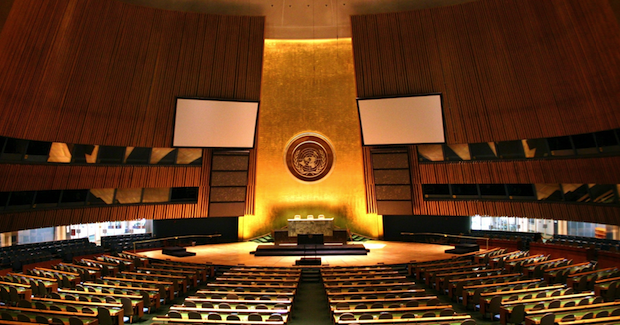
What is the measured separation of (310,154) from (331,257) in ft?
20.4

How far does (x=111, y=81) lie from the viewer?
52.3 ft

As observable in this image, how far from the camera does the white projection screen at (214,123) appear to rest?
17594 mm

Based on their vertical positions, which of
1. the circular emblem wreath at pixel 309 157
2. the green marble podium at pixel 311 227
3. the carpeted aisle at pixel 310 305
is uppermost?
the circular emblem wreath at pixel 309 157

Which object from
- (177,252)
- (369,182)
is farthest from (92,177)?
(369,182)

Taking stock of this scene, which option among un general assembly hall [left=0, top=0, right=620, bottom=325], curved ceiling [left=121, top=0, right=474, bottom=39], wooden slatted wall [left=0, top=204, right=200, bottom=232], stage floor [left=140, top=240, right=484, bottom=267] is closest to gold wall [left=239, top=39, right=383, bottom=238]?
un general assembly hall [left=0, top=0, right=620, bottom=325]

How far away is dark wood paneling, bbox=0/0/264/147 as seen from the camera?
1284 cm

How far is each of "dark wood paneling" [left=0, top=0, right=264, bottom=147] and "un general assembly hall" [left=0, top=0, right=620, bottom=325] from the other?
6cm

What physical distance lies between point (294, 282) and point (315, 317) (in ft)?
5.71

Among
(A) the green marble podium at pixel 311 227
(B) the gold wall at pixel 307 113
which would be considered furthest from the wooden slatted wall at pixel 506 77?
(A) the green marble podium at pixel 311 227

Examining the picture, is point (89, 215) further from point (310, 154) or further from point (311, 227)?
point (310, 154)

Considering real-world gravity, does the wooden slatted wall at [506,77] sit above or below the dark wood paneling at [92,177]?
above

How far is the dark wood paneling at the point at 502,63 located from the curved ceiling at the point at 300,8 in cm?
108

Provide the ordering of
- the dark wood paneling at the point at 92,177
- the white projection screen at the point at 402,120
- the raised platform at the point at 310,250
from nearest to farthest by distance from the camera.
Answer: the dark wood paneling at the point at 92,177, the white projection screen at the point at 402,120, the raised platform at the point at 310,250

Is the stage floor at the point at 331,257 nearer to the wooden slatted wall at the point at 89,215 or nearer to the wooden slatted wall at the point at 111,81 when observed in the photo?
the wooden slatted wall at the point at 89,215
